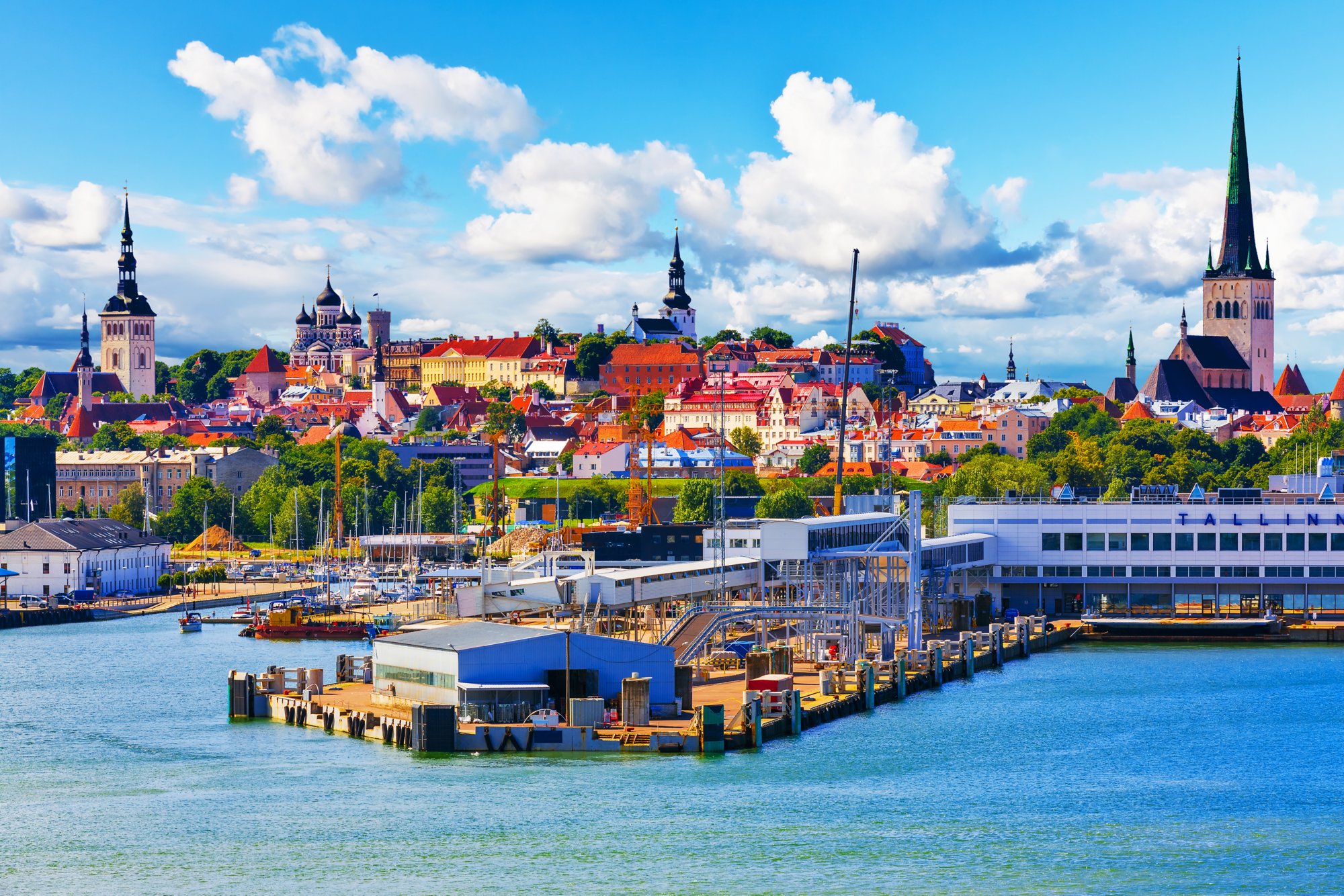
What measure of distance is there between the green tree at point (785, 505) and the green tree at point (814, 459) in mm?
24764

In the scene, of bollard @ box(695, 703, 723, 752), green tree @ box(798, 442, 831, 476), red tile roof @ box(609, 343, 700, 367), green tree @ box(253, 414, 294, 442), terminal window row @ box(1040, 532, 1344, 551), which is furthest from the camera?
red tile roof @ box(609, 343, 700, 367)

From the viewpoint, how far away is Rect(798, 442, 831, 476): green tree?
11975cm

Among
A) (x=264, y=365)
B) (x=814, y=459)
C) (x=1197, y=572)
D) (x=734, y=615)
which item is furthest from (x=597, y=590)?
(x=264, y=365)

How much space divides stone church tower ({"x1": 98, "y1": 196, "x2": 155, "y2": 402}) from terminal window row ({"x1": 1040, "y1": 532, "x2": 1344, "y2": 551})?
133410 mm

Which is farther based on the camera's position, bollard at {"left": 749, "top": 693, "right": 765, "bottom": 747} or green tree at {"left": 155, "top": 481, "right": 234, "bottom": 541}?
green tree at {"left": 155, "top": 481, "right": 234, "bottom": 541}

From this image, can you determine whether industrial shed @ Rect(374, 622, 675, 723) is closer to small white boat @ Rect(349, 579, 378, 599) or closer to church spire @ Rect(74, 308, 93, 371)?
small white boat @ Rect(349, 579, 378, 599)

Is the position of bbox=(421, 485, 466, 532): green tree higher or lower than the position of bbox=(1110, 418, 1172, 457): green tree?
lower

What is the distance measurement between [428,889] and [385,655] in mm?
10744

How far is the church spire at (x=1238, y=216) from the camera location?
14388cm

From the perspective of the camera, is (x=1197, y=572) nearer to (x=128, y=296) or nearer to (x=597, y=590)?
(x=597, y=590)

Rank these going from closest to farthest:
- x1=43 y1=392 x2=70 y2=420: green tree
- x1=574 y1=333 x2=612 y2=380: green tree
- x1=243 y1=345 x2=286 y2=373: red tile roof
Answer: x1=574 y1=333 x2=612 y2=380: green tree → x1=43 y1=392 x2=70 y2=420: green tree → x1=243 y1=345 x2=286 y2=373: red tile roof

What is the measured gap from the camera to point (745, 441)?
131 metres

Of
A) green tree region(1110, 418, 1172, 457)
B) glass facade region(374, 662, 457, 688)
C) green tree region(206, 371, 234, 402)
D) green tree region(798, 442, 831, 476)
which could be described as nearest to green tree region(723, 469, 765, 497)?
green tree region(798, 442, 831, 476)

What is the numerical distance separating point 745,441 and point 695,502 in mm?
36481
